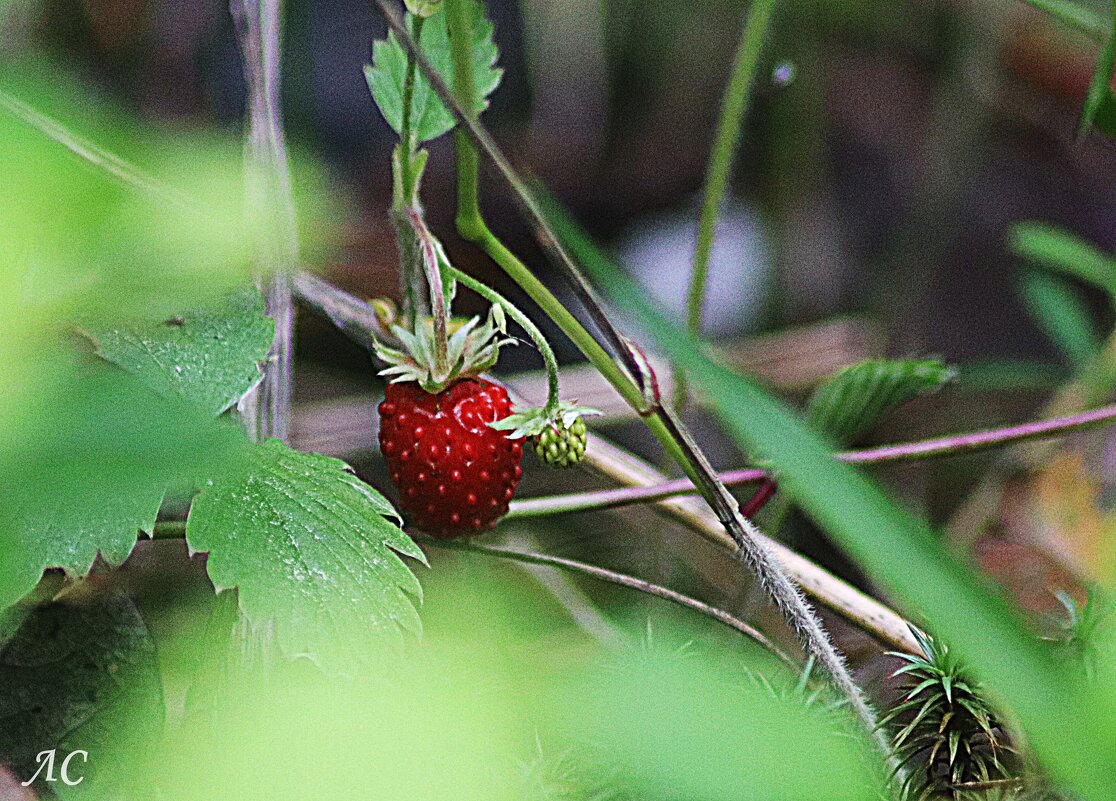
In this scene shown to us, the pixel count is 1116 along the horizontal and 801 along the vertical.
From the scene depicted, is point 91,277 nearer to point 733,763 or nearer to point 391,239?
point 733,763

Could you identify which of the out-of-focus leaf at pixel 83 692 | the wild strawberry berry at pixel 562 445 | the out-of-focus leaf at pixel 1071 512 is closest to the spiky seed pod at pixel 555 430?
the wild strawberry berry at pixel 562 445

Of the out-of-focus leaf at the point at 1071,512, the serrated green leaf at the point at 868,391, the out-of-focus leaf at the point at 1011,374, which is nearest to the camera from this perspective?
the serrated green leaf at the point at 868,391

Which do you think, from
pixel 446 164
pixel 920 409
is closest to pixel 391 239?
Result: pixel 446 164

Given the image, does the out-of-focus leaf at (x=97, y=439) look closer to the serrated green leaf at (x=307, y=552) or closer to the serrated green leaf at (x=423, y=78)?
the serrated green leaf at (x=307, y=552)

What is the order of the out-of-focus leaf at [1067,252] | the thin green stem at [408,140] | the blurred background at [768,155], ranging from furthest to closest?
the blurred background at [768,155] < the out-of-focus leaf at [1067,252] < the thin green stem at [408,140]

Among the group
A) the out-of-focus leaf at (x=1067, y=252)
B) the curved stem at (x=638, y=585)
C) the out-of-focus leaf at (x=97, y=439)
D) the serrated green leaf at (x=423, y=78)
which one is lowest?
the curved stem at (x=638, y=585)

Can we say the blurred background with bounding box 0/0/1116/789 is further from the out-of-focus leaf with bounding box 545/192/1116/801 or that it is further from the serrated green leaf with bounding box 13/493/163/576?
the out-of-focus leaf with bounding box 545/192/1116/801

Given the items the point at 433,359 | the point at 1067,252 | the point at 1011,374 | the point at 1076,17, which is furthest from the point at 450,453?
the point at 1011,374

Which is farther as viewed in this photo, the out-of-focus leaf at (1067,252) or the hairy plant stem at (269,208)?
the out-of-focus leaf at (1067,252)
